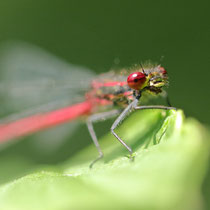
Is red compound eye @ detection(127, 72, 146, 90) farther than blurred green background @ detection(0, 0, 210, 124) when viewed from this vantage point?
No

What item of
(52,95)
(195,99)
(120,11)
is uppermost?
(120,11)

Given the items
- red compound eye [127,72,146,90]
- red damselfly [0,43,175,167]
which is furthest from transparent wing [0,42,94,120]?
red compound eye [127,72,146,90]

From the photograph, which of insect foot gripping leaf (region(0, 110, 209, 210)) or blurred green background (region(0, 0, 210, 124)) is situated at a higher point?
blurred green background (region(0, 0, 210, 124))

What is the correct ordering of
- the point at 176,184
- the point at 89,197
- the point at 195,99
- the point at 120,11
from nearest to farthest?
the point at 176,184 → the point at 89,197 → the point at 195,99 → the point at 120,11

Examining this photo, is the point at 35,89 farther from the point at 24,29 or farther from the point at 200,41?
the point at 200,41

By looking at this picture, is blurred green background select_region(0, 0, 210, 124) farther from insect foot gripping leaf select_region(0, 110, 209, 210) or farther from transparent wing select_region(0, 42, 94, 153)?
insect foot gripping leaf select_region(0, 110, 209, 210)

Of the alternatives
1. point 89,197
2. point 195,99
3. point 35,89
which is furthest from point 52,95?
point 89,197

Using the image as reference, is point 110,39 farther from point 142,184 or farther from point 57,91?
point 142,184

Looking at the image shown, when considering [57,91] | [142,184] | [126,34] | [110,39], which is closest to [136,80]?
[126,34]
